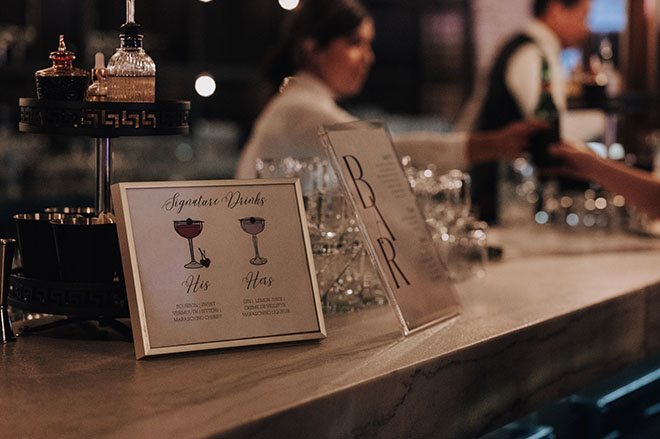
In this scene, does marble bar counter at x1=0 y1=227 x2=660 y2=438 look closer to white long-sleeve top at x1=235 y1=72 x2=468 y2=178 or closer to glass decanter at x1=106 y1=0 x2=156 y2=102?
glass decanter at x1=106 y1=0 x2=156 y2=102

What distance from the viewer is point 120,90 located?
4.38 feet

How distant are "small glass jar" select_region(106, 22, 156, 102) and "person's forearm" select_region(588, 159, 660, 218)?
5.10 ft

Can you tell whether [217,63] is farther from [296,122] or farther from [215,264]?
[215,264]

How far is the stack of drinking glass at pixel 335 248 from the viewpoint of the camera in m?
1.59

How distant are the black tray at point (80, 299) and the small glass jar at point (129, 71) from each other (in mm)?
289

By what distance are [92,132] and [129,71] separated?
11 cm

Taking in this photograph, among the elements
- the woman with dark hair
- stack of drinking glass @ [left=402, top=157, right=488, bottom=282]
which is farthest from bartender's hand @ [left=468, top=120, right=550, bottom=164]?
stack of drinking glass @ [left=402, top=157, right=488, bottom=282]

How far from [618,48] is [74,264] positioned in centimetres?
536

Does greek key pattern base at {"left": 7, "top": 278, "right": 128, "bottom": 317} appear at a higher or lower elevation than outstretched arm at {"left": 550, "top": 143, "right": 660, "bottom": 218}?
lower

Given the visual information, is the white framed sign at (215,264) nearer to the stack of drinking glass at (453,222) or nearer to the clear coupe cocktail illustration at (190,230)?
the clear coupe cocktail illustration at (190,230)

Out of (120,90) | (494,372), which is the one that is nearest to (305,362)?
(494,372)

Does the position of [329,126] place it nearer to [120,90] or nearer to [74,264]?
[120,90]

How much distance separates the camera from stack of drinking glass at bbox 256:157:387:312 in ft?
5.23

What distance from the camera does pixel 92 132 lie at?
4.30ft
